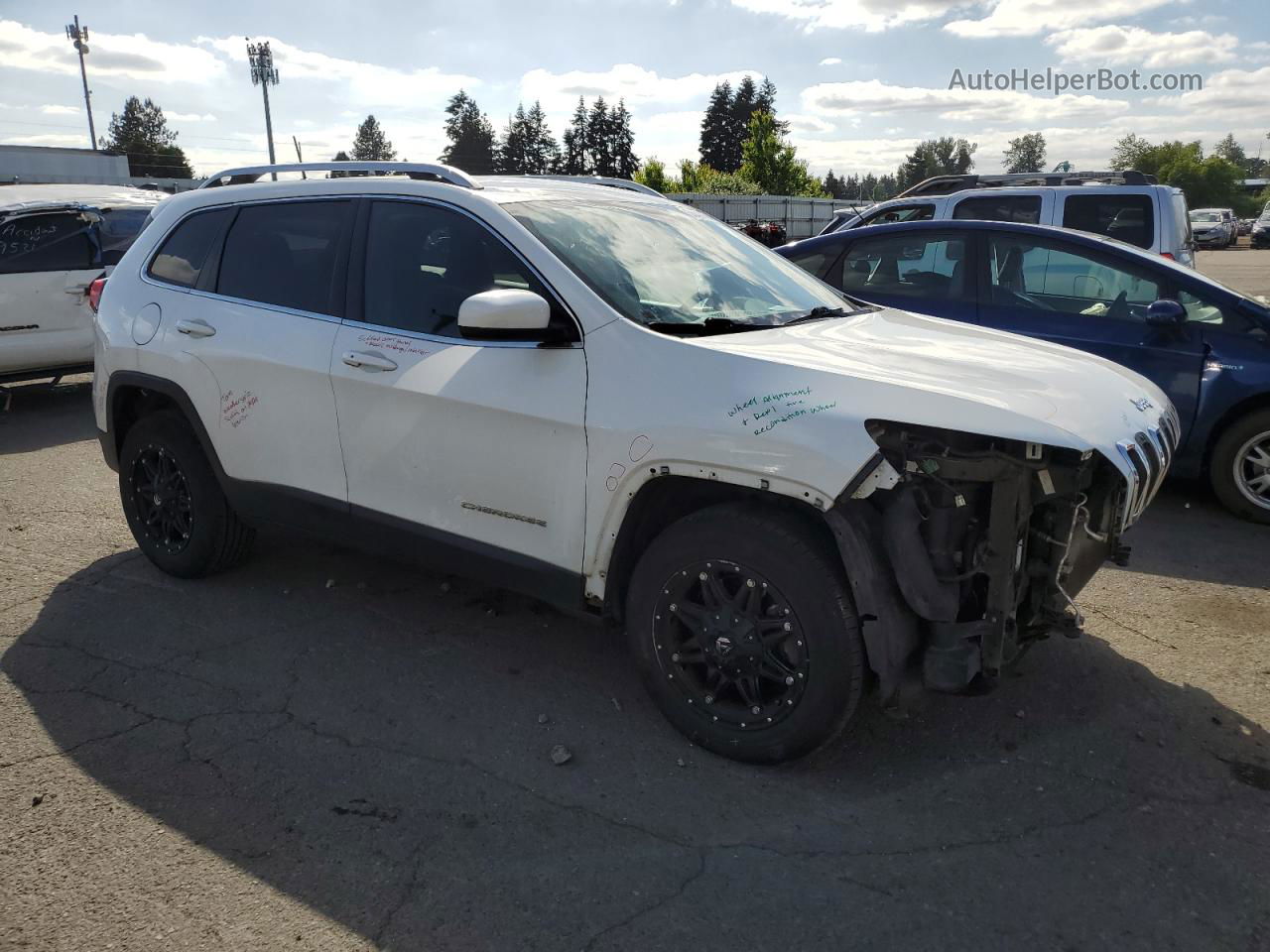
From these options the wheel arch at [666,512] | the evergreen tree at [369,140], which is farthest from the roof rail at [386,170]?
the evergreen tree at [369,140]

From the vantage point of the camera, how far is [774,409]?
9.86 feet

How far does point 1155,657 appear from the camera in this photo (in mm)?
4152

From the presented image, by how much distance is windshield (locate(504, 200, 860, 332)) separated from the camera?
11.7 ft

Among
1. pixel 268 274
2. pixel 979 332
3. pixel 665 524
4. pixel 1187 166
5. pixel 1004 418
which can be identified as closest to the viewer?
pixel 1004 418

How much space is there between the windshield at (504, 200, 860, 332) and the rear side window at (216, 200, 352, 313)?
936 millimetres

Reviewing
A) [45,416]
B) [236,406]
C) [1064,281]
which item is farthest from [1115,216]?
[45,416]

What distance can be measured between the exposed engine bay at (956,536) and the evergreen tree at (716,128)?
4246 inches

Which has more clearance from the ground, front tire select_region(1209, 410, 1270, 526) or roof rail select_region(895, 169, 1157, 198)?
roof rail select_region(895, 169, 1157, 198)

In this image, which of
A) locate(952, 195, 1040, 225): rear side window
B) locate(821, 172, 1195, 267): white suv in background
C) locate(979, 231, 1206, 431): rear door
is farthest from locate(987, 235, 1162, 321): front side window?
locate(952, 195, 1040, 225): rear side window

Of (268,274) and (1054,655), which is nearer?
(1054,655)

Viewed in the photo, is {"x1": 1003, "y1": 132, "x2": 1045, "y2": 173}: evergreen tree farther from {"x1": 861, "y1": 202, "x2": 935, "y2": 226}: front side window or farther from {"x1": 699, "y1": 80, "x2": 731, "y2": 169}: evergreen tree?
{"x1": 861, "y1": 202, "x2": 935, "y2": 226}: front side window

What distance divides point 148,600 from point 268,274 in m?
1.72

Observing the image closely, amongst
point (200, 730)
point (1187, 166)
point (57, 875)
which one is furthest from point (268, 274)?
point (1187, 166)

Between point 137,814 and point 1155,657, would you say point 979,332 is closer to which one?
point 1155,657
